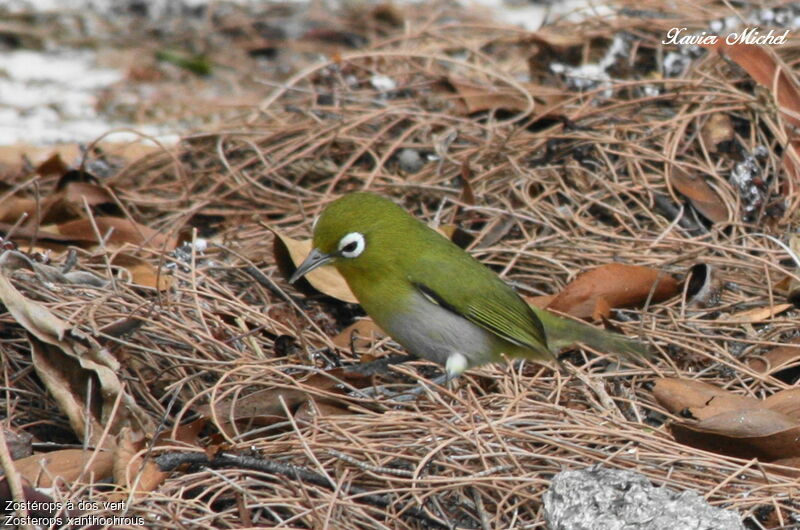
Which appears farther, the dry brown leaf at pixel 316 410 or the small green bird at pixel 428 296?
the small green bird at pixel 428 296

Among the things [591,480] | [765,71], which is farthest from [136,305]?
[765,71]

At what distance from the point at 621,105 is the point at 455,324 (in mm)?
2091

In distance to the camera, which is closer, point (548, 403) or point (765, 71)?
point (548, 403)

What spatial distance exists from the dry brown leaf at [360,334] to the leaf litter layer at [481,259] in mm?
24

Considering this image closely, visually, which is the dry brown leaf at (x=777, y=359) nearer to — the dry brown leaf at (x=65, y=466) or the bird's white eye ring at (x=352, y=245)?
the bird's white eye ring at (x=352, y=245)

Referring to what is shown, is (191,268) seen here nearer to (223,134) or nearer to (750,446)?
(223,134)

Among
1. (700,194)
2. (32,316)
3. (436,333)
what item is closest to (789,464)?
(436,333)

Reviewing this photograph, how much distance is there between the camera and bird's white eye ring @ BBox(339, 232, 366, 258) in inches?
151

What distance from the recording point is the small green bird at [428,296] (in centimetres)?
382

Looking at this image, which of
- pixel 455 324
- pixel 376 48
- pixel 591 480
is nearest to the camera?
pixel 591 480

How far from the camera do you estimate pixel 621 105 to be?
5391 millimetres

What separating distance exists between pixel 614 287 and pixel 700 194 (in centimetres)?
99

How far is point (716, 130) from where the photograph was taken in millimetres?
5227

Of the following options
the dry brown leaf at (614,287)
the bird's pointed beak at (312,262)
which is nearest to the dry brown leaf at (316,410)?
the bird's pointed beak at (312,262)
